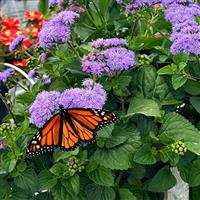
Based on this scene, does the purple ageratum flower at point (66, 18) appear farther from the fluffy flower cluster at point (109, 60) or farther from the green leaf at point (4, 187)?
the green leaf at point (4, 187)

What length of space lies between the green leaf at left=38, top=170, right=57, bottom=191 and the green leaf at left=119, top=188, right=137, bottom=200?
0.20m

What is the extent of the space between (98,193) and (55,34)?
0.48m

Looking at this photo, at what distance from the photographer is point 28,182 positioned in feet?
4.60

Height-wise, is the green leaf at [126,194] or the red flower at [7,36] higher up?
the green leaf at [126,194]

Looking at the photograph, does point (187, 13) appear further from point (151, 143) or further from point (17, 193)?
point (17, 193)

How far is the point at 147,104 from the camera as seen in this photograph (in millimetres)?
1413

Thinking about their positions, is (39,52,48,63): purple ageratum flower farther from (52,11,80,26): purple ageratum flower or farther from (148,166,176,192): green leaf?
(148,166,176,192): green leaf

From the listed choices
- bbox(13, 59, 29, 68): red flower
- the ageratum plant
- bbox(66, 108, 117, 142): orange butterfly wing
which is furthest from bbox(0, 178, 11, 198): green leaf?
bbox(13, 59, 29, 68): red flower

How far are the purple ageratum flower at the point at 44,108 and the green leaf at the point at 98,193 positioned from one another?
0.86ft

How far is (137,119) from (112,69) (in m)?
0.18

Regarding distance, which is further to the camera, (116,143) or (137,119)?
(137,119)

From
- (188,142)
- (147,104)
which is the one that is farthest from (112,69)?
(188,142)

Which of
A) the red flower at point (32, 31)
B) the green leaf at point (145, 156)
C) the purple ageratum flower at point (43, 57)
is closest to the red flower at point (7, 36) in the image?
the red flower at point (32, 31)

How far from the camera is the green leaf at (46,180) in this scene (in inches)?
55.2
